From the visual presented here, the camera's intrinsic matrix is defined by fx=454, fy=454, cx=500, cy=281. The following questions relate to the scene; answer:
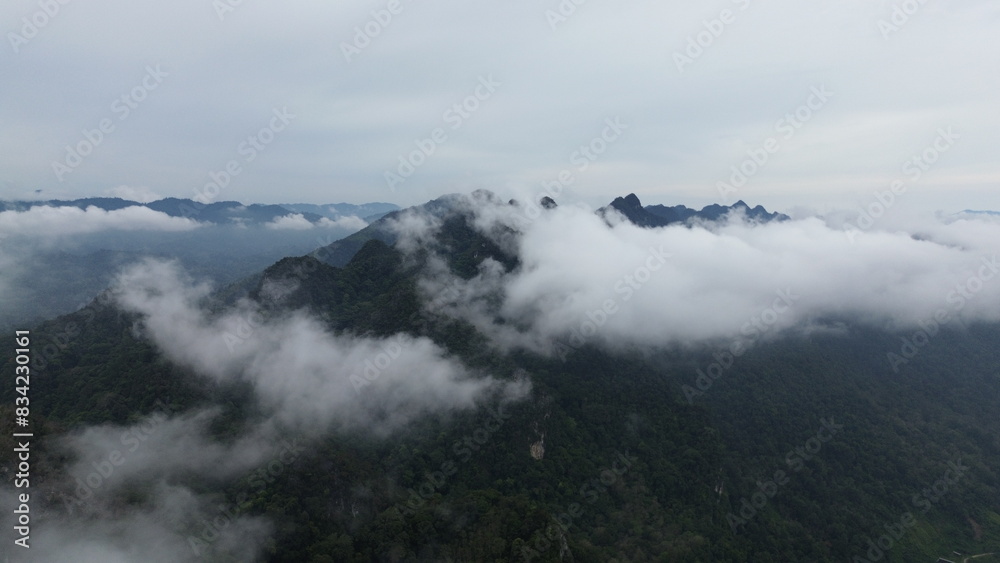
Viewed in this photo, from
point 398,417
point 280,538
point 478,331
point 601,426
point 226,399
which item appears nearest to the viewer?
point 280,538

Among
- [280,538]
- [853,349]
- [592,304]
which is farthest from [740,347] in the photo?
[280,538]

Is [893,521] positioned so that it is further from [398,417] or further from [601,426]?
[398,417]

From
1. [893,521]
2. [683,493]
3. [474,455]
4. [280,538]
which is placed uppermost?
Answer: [280,538]

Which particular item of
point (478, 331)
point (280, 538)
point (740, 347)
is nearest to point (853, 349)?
point (740, 347)

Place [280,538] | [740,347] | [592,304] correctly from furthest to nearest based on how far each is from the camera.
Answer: [740,347], [592,304], [280,538]

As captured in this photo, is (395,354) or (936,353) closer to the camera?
(395,354)

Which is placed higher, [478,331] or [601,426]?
[478,331]
